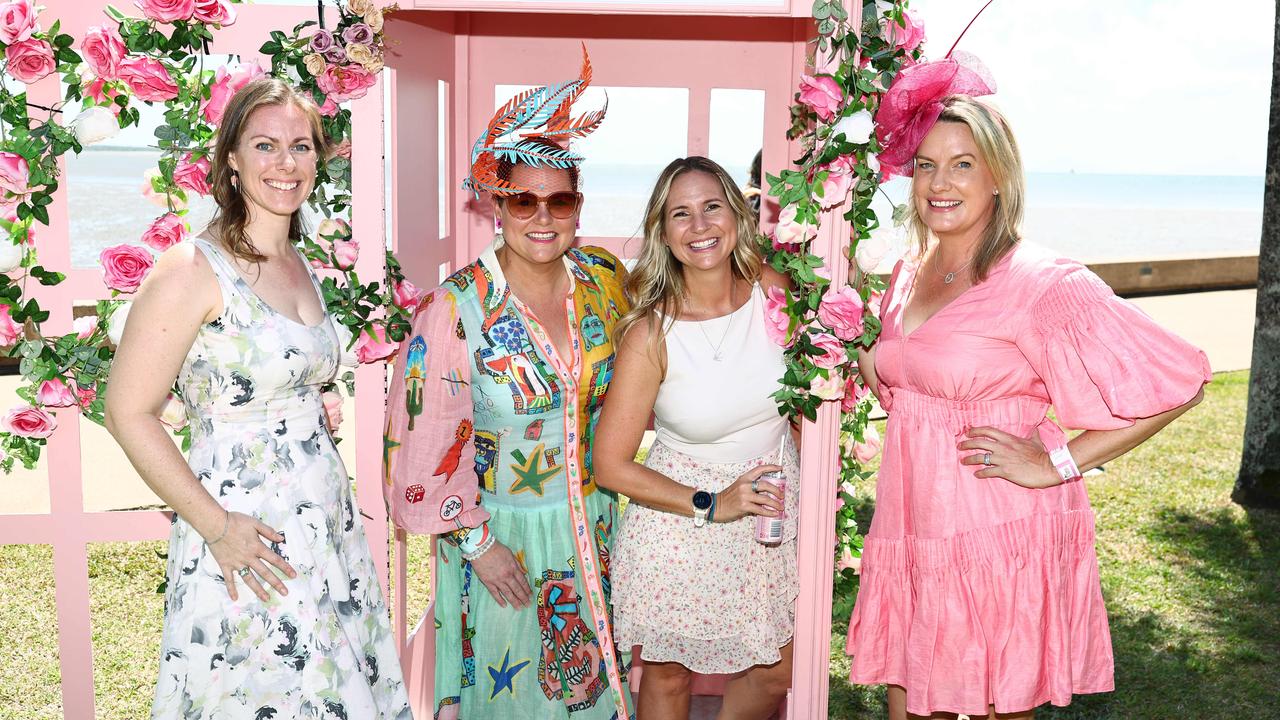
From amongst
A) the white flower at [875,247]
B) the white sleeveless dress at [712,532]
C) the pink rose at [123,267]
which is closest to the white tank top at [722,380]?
the white sleeveless dress at [712,532]

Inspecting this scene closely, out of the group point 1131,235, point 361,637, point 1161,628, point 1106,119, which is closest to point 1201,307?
point 1161,628

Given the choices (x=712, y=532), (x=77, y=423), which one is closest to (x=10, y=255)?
(x=77, y=423)

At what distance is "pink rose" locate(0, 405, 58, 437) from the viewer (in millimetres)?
2746

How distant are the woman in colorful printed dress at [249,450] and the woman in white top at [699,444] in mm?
818

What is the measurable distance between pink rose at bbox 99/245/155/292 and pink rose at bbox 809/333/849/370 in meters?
1.67

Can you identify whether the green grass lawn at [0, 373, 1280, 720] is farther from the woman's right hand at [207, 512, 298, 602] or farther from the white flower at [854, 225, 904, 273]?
the woman's right hand at [207, 512, 298, 602]

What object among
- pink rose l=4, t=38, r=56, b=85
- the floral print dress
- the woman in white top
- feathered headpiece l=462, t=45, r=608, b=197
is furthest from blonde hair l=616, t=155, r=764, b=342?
pink rose l=4, t=38, r=56, b=85

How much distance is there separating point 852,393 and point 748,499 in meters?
0.41

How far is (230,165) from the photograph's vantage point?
7.31ft

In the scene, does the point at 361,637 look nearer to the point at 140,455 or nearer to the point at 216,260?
the point at 140,455

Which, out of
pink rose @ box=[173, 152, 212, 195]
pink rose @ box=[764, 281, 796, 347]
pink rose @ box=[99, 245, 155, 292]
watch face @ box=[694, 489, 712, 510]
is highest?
pink rose @ box=[173, 152, 212, 195]

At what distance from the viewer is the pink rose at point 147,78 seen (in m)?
2.56

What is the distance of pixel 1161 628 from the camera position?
4.89 m

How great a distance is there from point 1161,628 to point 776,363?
326 cm
